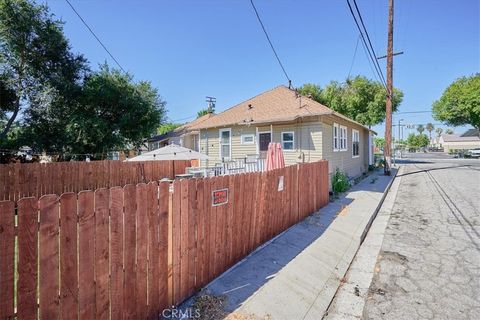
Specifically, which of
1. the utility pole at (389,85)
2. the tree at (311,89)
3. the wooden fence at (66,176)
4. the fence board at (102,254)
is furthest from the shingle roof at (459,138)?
the fence board at (102,254)

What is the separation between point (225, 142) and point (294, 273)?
11.5 m

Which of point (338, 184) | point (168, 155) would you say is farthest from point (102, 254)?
point (338, 184)

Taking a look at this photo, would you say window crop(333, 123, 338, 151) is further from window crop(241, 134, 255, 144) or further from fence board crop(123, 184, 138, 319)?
fence board crop(123, 184, 138, 319)

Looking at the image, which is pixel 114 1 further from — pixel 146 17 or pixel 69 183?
pixel 69 183

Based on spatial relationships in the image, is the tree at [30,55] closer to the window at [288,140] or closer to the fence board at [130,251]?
the window at [288,140]

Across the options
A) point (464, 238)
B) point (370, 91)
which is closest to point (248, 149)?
point (464, 238)

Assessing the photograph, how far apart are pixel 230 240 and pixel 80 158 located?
15.9m

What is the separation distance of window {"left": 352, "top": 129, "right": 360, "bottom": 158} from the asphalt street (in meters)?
8.21

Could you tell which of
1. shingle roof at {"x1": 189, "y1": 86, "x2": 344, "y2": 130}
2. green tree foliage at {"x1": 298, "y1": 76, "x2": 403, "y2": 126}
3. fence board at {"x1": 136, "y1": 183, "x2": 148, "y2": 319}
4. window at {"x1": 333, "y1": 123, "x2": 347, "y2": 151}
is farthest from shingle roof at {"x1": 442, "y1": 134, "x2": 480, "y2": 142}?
fence board at {"x1": 136, "y1": 183, "x2": 148, "y2": 319}

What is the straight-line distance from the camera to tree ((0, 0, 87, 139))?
13695 mm

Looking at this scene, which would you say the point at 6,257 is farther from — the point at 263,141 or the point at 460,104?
the point at 460,104

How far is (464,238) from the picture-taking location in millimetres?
5754

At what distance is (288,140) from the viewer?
12141 mm

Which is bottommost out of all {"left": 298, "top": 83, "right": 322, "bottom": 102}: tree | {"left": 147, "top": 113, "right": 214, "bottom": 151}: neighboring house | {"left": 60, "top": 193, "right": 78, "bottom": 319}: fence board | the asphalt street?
the asphalt street
